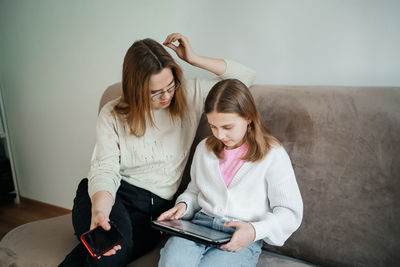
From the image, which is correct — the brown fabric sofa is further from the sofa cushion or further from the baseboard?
the baseboard

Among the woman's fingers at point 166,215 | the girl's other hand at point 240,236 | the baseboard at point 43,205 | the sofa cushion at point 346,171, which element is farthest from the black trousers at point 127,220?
the baseboard at point 43,205

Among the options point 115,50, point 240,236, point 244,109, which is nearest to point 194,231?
point 240,236

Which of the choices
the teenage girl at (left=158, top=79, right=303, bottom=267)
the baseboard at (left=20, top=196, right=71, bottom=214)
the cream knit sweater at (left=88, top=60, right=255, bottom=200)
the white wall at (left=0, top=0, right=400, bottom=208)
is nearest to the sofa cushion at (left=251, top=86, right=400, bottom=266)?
the teenage girl at (left=158, top=79, right=303, bottom=267)

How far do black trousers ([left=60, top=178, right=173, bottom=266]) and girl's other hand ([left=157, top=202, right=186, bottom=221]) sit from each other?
127 mm

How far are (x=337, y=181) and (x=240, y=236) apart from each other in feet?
1.33

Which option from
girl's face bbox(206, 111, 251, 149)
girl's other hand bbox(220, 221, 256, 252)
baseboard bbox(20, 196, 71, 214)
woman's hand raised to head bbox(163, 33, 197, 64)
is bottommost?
baseboard bbox(20, 196, 71, 214)

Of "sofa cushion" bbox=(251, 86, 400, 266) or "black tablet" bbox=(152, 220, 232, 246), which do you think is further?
"sofa cushion" bbox=(251, 86, 400, 266)

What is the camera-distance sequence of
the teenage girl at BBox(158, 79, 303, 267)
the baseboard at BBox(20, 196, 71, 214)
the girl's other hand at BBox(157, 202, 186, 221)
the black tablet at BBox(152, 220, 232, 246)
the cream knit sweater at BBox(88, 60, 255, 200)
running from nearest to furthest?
the black tablet at BBox(152, 220, 232, 246)
the teenage girl at BBox(158, 79, 303, 267)
the girl's other hand at BBox(157, 202, 186, 221)
the cream knit sweater at BBox(88, 60, 255, 200)
the baseboard at BBox(20, 196, 71, 214)

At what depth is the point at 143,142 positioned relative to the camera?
3.95 ft

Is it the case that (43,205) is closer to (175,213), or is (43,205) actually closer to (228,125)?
(175,213)

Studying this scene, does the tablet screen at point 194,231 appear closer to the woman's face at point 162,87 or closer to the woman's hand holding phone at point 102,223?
the woman's hand holding phone at point 102,223

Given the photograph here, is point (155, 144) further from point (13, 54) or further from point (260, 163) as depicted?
point (13, 54)

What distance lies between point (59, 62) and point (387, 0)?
195 centimetres

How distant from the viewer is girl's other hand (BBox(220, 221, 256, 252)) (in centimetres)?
85
